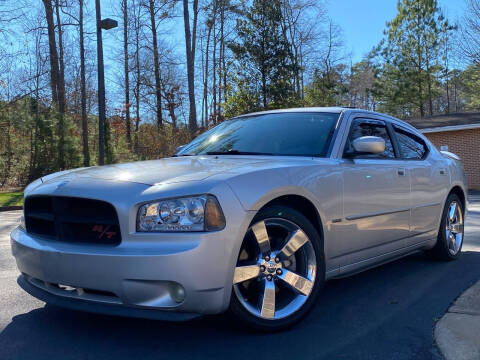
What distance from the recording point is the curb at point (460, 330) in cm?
283

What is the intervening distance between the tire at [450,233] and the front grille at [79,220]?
3807 millimetres

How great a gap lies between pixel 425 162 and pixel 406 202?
822 mm

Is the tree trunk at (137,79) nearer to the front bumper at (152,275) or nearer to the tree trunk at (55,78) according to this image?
the tree trunk at (55,78)

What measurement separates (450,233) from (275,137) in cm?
265

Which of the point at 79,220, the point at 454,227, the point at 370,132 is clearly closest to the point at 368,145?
the point at 370,132

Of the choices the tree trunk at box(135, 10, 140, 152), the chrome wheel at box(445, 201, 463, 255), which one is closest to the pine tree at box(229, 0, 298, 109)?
the tree trunk at box(135, 10, 140, 152)

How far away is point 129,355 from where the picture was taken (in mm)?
2740

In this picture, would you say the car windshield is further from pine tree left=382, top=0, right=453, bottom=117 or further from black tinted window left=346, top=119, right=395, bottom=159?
pine tree left=382, top=0, right=453, bottom=117

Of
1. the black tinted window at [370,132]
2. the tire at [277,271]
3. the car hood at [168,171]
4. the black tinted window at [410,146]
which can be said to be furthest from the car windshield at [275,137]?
the black tinted window at [410,146]

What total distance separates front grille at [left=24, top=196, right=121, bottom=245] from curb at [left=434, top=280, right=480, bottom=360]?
2.07m

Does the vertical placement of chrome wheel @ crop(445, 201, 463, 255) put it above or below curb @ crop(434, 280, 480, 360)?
above

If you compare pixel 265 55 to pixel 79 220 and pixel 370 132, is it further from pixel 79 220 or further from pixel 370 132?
pixel 79 220

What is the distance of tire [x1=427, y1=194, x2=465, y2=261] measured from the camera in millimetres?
5251

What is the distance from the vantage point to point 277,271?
3152mm
